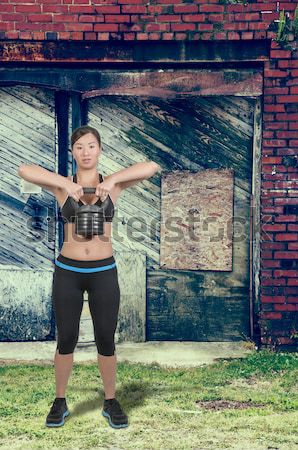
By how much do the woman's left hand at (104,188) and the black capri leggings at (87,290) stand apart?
43cm

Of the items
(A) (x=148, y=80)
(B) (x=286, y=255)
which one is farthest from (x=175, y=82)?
(B) (x=286, y=255)

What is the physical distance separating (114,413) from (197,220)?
278 cm

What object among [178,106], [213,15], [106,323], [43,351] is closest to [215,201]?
[178,106]

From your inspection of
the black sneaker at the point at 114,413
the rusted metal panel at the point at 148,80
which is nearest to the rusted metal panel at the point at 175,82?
the rusted metal panel at the point at 148,80

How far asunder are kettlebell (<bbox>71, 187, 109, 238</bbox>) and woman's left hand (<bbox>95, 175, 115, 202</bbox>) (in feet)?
0.28

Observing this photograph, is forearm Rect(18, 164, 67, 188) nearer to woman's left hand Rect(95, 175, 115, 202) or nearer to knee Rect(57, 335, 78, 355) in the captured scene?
woman's left hand Rect(95, 175, 115, 202)

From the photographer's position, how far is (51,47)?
A: 7.01 meters

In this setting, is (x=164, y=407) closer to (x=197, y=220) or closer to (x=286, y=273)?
(x=286, y=273)

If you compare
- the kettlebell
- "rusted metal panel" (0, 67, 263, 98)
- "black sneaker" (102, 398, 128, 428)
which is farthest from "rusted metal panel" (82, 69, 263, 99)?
"black sneaker" (102, 398, 128, 428)

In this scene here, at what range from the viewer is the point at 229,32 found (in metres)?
6.91

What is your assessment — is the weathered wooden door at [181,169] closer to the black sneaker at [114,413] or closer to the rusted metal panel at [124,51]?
the rusted metal panel at [124,51]

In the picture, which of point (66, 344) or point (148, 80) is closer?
point (66, 344)

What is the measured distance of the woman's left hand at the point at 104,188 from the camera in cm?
483

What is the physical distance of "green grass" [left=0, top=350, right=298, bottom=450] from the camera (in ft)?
15.8
